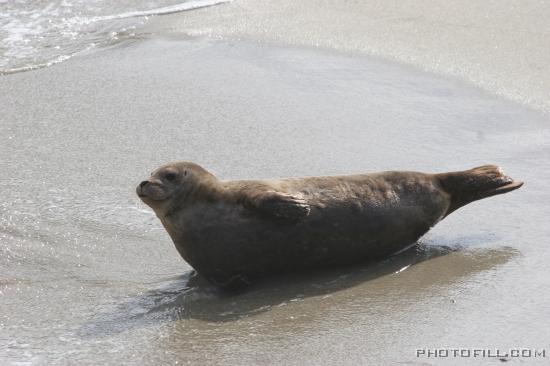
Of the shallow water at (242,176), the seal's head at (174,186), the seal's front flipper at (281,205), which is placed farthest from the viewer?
the seal's head at (174,186)

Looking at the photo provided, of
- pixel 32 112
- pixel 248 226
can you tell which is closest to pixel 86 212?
pixel 248 226

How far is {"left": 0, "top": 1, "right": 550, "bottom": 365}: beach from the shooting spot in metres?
4.29

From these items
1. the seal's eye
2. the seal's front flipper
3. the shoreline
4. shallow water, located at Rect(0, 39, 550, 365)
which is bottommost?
shallow water, located at Rect(0, 39, 550, 365)

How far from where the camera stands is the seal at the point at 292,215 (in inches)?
197

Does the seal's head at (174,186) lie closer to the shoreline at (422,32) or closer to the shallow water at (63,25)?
the shoreline at (422,32)

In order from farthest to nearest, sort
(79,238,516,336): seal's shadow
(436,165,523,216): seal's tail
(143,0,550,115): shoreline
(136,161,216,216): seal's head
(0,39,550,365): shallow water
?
(143,0,550,115): shoreline → (436,165,523,216): seal's tail → (136,161,216,216): seal's head → (79,238,516,336): seal's shadow → (0,39,550,365): shallow water

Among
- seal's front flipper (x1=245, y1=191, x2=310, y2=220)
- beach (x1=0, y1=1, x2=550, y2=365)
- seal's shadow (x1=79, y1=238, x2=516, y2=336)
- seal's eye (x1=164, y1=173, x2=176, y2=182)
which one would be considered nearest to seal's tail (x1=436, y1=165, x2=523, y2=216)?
beach (x1=0, y1=1, x2=550, y2=365)

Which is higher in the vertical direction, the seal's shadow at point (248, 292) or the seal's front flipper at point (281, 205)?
the seal's front flipper at point (281, 205)

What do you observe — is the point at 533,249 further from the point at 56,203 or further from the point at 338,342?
the point at 56,203

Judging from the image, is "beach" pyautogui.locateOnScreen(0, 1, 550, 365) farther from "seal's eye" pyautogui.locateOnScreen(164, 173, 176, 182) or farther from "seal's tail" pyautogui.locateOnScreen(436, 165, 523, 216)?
"seal's eye" pyautogui.locateOnScreen(164, 173, 176, 182)

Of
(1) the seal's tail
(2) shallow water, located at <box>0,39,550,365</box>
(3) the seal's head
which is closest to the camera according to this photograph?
(2) shallow water, located at <box>0,39,550,365</box>

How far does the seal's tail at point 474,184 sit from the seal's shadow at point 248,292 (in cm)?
29

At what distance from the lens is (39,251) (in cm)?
533

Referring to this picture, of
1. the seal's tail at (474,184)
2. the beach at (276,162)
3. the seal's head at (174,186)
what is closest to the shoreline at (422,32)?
the beach at (276,162)
